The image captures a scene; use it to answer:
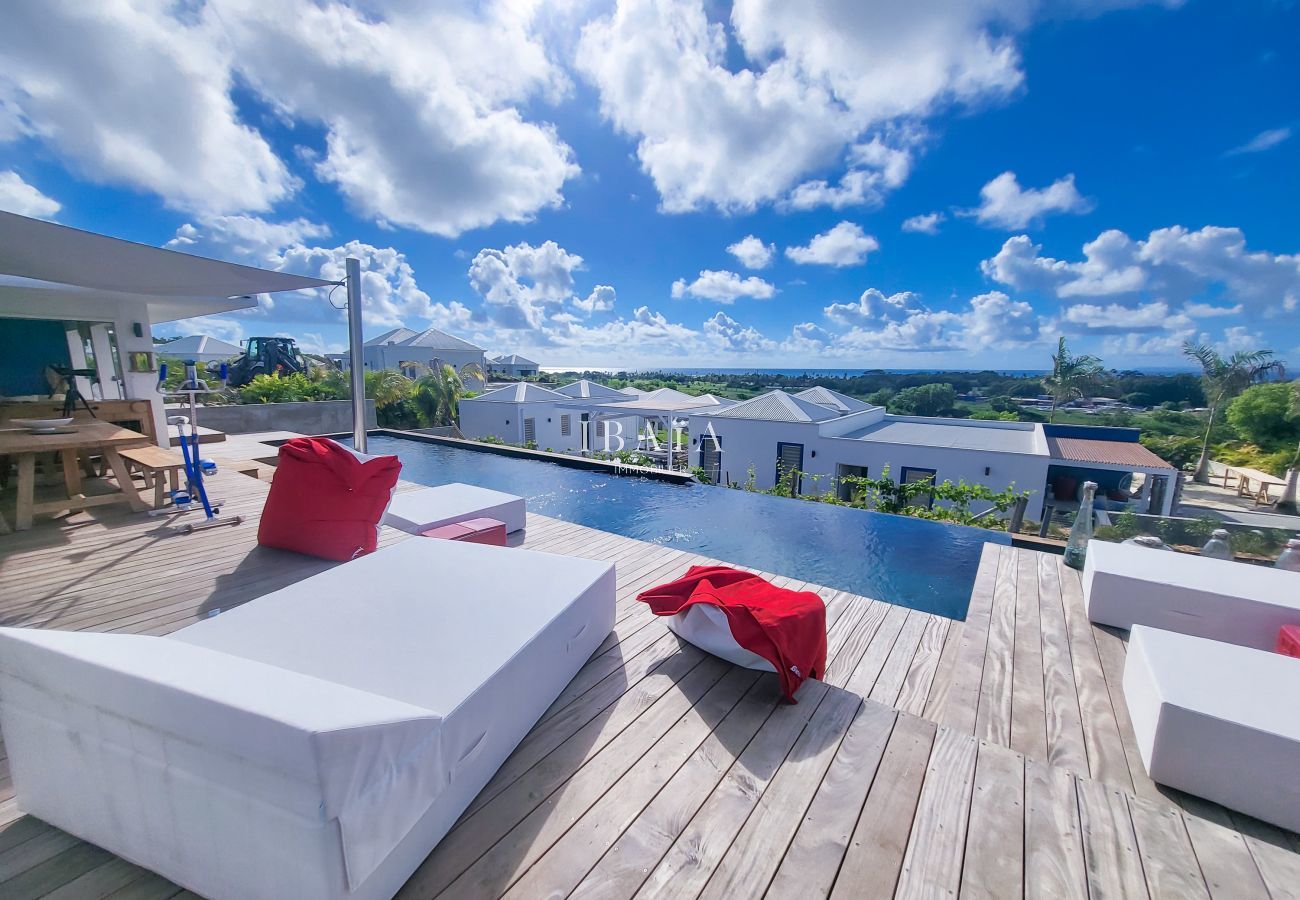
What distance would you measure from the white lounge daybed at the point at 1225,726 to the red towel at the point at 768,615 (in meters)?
1.08

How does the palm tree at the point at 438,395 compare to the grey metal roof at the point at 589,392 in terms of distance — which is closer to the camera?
the palm tree at the point at 438,395

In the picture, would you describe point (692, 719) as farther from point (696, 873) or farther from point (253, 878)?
point (253, 878)

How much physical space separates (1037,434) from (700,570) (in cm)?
1552

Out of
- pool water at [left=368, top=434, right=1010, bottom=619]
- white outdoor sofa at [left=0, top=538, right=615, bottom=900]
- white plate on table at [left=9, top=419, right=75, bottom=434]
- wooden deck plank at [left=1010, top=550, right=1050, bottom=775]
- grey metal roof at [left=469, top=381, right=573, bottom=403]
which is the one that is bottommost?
pool water at [left=368, top=434, right=1010, bottom=619]

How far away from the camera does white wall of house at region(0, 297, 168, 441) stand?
567 cm

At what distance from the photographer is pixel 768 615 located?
1.92 metres

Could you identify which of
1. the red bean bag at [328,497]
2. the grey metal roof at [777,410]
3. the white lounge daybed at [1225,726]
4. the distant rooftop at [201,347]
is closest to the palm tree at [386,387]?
the grey metal roof at [777,410]

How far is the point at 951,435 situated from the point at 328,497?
15298mm

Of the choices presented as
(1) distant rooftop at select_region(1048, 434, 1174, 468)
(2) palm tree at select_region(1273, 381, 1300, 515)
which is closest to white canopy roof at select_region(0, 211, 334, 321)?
(2) palm tree at select_region(1273, 381, 1300, 515)

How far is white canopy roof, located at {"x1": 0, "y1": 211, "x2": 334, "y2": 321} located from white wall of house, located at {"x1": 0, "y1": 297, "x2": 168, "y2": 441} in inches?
99.1

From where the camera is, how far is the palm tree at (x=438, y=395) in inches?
602

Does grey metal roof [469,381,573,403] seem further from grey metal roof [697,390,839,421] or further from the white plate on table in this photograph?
the white plate on table

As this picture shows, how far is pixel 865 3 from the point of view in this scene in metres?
5.11

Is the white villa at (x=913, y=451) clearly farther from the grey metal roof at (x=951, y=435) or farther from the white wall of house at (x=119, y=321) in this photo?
the white wall of house at (x=119, y=321)
